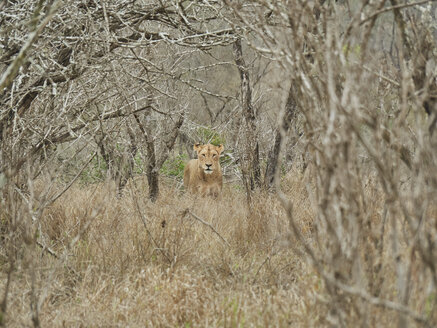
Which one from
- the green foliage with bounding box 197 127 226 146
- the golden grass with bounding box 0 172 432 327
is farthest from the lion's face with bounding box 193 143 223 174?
the golden grass with bounding box 0 172 432 327

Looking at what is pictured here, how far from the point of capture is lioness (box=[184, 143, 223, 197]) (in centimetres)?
833

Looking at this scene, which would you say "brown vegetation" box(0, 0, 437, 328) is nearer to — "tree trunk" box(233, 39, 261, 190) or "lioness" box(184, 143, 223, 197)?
"tree trunk" box(233, 39, 261, 190)

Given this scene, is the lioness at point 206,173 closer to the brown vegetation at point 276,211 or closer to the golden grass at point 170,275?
the brown vegetation at point 276,211

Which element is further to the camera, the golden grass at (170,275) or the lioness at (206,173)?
the lioness at (206,173)

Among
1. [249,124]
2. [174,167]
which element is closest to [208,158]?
[249,124]

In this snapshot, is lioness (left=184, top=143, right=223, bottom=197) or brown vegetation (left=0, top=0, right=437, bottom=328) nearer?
brown vegetation (left=0, top=0, right=437, bottom=328)

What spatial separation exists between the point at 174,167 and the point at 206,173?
2.44 meters

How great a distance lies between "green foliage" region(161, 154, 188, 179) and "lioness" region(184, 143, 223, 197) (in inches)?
64.3

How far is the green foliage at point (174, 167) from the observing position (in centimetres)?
1049

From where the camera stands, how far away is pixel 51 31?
4.49 meters

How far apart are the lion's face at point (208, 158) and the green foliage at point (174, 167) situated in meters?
1.68

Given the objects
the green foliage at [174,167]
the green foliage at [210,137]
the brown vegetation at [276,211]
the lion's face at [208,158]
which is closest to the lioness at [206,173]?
the lion's face at [208,158]

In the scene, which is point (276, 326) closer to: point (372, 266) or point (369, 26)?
point (372, 266)

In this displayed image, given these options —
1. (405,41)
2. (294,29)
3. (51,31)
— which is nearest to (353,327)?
(294,29)
